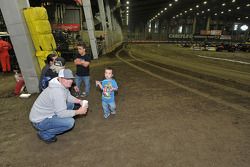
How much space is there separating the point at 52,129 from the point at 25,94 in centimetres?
409

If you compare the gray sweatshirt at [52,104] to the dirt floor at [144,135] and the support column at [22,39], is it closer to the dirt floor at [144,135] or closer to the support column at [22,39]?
the dirt floor at [144,135]

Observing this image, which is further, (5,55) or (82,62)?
(5,55)

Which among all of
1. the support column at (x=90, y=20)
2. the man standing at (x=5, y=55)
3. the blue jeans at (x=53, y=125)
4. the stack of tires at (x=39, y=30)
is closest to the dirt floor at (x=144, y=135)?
the blue jeans at (x=53, y=125)

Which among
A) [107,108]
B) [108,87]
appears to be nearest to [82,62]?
[108,87]

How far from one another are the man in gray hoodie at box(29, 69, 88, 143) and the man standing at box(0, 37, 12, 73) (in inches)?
378

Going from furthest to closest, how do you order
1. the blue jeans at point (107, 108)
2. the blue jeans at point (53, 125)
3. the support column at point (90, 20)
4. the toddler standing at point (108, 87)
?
the support column at point (90, 20) → the blue jeans at point (107, 108) → the toddler standing at point (108, 87) → the blue jeans at point (53, 125)

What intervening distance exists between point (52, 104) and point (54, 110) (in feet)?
0.49

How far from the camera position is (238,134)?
4.52 meters

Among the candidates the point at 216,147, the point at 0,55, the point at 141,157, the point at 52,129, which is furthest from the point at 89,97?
the point at 0,55

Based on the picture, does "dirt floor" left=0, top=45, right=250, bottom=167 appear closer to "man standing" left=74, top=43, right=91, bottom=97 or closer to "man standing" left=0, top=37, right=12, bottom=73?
"man standing" left=74, top=43, right=91, bottom=97

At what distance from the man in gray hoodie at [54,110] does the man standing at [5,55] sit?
9605mm

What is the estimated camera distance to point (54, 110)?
12.4 feet

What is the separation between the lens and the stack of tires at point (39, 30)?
6.77 metres

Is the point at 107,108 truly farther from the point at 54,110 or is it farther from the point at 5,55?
the point at 5,55
